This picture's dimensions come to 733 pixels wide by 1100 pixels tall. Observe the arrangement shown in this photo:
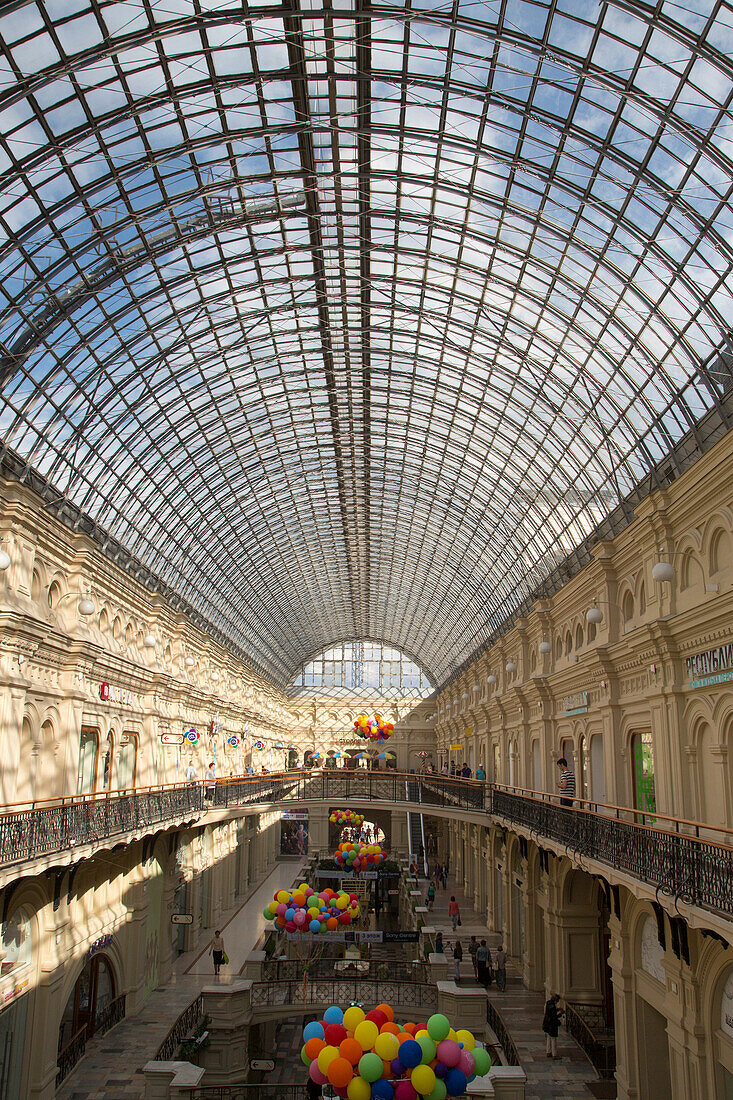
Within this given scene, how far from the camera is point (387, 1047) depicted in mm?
13234

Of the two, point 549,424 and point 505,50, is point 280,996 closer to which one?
point 549,424

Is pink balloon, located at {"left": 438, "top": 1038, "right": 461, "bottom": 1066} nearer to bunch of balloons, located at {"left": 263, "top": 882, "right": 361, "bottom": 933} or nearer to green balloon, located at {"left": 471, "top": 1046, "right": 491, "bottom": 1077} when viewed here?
green balloon, located at {"left": 471, "top": 1046, "right": 491, "bottom": 1077}

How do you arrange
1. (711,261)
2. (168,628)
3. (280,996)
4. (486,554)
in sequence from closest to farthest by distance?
(711,261) < (280,996) < (168,628) < (486,554)

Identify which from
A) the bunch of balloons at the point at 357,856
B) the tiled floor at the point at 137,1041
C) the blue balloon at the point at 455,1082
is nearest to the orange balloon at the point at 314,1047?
the blue balloon at the point at 455,1082

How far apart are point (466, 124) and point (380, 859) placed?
33187 millimetres

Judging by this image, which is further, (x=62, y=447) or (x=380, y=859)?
(x=380, y=859)

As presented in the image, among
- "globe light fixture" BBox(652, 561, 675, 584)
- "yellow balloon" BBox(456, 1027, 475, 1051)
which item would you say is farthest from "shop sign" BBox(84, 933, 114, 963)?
"globe light fixture" BBox(652, 561, 675, 584)

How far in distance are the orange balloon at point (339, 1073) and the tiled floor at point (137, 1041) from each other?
12034 mm

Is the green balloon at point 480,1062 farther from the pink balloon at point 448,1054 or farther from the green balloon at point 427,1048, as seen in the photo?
the green balloon at point 427,1048

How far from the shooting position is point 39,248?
69.7ft

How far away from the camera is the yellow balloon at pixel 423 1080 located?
508 inches

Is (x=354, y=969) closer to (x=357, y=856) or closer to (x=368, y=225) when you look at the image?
(x=357, y=856)

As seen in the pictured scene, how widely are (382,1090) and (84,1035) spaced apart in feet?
53.7

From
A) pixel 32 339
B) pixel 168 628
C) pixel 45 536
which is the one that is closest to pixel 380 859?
pixel 168 628
